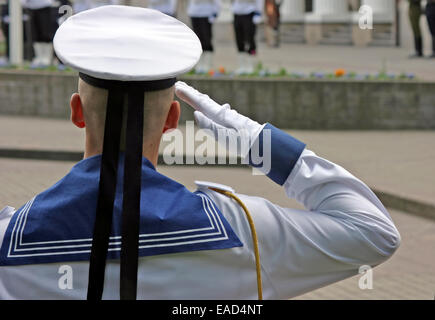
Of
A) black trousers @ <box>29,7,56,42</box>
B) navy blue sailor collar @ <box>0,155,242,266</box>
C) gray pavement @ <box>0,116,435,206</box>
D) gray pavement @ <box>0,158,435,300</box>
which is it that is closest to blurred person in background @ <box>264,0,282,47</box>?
black trousers @ <box>29,7,56,42</box>

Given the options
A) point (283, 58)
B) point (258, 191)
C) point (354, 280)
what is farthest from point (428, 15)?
point (354, 280)

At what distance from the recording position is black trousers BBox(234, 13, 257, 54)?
51.2 ft

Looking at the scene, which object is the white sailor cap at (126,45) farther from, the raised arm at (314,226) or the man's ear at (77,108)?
the raised arm at (314,226)

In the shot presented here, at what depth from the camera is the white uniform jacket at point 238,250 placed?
5.59 feet

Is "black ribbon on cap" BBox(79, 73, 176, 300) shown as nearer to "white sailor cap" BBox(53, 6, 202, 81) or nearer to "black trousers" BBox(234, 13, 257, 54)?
"white sailor cap" BBox(53, 6, 202, 81)

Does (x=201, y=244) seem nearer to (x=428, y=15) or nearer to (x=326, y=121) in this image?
(x=326, y=121)

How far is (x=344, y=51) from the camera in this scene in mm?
24172

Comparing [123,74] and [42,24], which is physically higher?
[123,74]

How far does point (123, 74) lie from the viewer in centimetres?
167

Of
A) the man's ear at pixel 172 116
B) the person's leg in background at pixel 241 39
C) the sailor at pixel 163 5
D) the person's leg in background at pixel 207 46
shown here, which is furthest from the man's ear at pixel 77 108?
the sailor at pixel 163 5

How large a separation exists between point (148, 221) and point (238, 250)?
18 centimetres

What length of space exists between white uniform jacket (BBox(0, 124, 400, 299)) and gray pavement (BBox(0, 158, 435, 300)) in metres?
3.44

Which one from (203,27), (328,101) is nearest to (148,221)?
(328,101)

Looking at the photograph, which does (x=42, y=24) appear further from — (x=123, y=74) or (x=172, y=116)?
(x=123, y=74)
